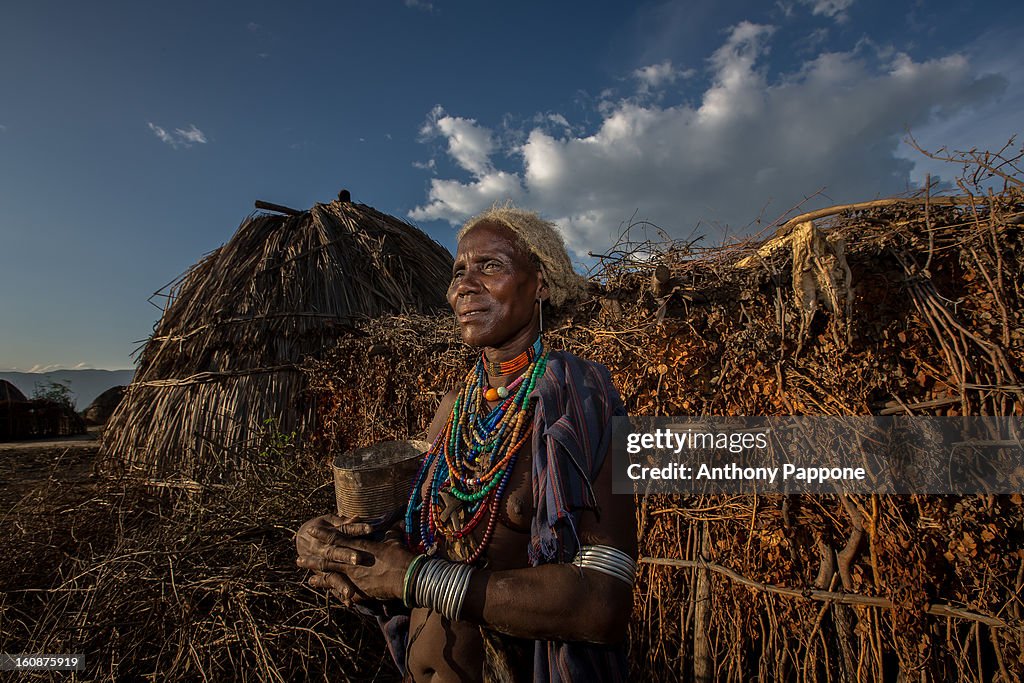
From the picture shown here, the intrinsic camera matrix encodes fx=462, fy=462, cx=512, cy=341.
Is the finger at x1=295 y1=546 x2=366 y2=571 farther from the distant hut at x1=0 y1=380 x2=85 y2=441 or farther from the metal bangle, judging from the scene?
the distant hut at x1=0 y1=380 x2=85 y2=441

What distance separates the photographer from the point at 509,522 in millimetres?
1578

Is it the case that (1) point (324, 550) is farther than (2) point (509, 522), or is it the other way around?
(2) point (509, 522)

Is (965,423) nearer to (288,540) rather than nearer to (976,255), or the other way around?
(976,255)

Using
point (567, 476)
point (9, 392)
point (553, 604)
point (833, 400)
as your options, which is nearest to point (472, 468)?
point (567, 476)

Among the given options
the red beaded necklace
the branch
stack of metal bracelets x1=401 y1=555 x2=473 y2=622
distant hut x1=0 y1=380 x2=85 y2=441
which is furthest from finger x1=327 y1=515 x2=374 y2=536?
distant hut x1=0 y1=380 x2=85 y2=441

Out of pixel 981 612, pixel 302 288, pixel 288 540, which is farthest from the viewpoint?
pixel 302 288

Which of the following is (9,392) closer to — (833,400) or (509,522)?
(509,522)

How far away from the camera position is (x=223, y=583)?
9.80 feet

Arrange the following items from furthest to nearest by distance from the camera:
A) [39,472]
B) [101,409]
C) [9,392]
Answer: [101,409] → [9,392] → [39,472]

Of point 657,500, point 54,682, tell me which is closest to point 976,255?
point 657,500

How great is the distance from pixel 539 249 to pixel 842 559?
259 centimetres

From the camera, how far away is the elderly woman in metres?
1.23

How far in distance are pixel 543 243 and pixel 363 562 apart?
119 centimetres

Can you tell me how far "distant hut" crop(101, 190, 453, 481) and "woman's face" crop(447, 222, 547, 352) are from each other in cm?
468
